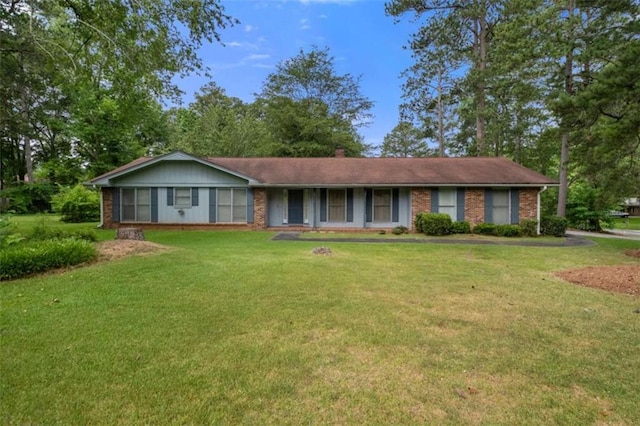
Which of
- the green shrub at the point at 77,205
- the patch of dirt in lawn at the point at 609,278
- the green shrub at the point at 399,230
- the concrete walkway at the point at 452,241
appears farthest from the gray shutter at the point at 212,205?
the patch of dirt in lawn at the point at 609,278

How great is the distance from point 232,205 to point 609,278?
13527 mm

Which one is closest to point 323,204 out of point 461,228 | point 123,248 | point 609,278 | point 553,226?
point 461,228

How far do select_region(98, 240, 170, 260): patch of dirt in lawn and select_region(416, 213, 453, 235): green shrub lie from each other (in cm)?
1006

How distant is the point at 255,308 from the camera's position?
477 cm

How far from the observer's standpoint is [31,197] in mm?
27766

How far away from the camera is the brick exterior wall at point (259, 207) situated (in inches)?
626

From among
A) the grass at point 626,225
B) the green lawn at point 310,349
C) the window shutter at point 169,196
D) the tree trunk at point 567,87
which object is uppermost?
the tree trunk at point 567,87

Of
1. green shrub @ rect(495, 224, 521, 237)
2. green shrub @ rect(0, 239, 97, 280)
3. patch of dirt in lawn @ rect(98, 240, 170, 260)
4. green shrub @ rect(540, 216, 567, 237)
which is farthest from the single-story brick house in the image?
green shrub @ rect(0, 239, 97, 280)

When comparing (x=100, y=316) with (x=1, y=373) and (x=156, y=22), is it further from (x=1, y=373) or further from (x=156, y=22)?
(x=156, y=22)

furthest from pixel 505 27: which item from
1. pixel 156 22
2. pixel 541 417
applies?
pixel 541 417

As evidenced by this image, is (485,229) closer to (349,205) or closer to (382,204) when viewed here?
(382,204)

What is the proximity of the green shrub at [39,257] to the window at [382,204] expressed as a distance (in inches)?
461

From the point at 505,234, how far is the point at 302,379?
45.6ft

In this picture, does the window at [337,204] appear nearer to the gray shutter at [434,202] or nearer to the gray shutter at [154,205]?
the gray shutter at [434,202]
